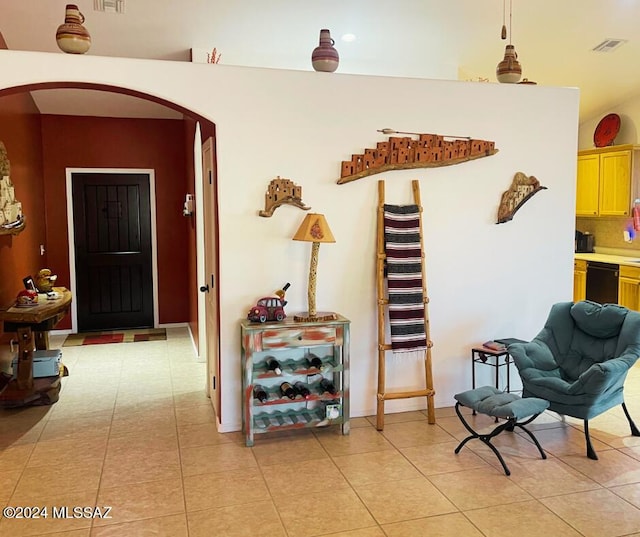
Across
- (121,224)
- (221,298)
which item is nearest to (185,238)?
(121,224)

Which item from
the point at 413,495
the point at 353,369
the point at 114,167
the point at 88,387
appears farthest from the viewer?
the point at 114,167

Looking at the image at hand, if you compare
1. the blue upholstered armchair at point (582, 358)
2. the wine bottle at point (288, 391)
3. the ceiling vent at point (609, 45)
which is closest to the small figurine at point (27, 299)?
the wine bottle at point (288, 391)

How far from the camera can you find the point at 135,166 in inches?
287

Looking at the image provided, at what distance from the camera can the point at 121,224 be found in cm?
736

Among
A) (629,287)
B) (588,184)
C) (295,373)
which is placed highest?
(588,184)

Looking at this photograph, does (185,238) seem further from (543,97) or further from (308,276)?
(543,97)

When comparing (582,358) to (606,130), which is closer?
(582,358)

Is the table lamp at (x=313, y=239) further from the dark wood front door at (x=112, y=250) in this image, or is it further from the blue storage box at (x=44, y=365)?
the dark wood front door at (x=112, y=250)

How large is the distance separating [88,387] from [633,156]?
6214 mm

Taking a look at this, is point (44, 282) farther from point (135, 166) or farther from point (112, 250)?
point (135, 166)

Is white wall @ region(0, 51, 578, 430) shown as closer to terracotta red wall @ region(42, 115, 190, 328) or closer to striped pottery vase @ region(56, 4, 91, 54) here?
striped pottery vase @ region(56, 4, 91, 54)

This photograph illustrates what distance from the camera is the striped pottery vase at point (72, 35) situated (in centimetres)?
353

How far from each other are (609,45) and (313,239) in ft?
12.6

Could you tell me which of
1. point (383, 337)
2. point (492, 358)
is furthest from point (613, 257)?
point (383, 337)
